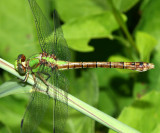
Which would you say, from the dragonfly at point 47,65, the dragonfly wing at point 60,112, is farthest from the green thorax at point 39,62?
the dragonfly wing at point 60,112

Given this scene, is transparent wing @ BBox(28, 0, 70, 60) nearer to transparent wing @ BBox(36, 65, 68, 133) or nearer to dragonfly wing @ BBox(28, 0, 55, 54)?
dragonfly wing @ BBox(28, 0, 55, 54)

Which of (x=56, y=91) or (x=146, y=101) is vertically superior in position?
(x=56, y=91)

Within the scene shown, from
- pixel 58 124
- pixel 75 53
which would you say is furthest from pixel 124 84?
pixel 58 124

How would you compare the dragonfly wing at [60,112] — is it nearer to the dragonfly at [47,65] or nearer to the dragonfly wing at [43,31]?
the dragonfly at [47,65]

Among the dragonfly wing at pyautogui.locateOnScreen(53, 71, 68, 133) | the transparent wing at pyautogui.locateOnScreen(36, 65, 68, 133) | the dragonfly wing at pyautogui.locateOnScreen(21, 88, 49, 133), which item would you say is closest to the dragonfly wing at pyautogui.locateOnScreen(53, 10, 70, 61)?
the transparent wing at pyautogui.locateOnScreen(36, 65, 68, 133)

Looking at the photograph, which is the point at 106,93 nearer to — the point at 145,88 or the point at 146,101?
the point at 145,88

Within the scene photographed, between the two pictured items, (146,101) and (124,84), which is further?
(124,84)

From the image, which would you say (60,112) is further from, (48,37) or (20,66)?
(48,37)
